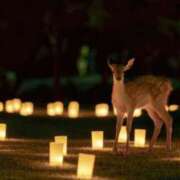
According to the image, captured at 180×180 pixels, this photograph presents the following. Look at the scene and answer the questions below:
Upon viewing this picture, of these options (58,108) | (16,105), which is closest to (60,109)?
(58,108)

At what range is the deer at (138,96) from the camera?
20562mm

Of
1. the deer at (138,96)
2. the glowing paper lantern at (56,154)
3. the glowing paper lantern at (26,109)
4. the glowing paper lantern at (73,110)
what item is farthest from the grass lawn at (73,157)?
the glowing paper lantern at (26,109)

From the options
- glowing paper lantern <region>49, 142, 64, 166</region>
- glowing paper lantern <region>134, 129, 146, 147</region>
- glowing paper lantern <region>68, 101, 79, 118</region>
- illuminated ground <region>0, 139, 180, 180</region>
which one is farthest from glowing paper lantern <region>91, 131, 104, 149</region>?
glowing paper lantern <region>68, 101, 79, 118</region>

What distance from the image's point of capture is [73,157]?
19.1m

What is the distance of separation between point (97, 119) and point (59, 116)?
1651 millimetres

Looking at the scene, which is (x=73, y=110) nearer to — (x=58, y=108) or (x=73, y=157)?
(x=58, y=108)

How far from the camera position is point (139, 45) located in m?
48.7

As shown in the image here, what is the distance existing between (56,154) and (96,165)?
74 centimetres

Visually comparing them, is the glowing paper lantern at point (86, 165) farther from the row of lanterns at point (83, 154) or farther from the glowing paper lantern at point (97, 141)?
the glowing paper lantern at point (97, 141)

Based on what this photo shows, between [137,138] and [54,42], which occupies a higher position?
[54,42]

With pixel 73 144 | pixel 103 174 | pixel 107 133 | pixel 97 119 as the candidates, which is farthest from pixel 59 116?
pixel 103 174

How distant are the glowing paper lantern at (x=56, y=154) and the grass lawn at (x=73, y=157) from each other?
4.6 inches

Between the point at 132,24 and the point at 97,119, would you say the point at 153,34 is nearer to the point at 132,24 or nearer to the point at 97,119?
the point at 132,24

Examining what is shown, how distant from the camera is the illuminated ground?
53.9 feet
